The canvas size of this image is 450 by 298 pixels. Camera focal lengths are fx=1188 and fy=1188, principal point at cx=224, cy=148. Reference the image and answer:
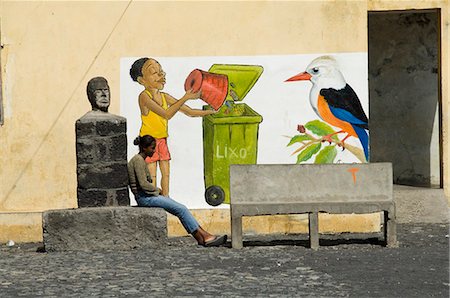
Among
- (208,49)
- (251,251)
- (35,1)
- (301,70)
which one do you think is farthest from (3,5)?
(251,251)

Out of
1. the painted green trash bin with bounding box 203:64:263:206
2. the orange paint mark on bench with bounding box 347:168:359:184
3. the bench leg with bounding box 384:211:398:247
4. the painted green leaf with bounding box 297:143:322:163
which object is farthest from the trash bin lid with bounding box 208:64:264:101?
the bench leg with bounding box 384:211:398:247

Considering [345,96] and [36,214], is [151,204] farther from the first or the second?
[345,96]

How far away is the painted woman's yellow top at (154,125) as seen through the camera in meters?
15.4

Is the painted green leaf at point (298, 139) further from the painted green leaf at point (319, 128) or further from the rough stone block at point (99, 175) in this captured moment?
the rough stone block at point (99, 175)

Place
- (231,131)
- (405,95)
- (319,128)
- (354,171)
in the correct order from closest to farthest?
(354,171) < (231,131) < (319,128) < (405,95)

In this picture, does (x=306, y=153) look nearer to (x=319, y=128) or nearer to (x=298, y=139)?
(x=298, y=139)

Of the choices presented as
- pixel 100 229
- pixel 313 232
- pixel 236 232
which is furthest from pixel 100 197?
pixel 313 232

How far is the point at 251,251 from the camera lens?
13.1 m

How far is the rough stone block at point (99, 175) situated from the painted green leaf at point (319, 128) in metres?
3.08

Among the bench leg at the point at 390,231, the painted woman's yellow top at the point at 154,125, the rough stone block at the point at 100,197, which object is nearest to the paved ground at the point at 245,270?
the bench leg at the point at 390,231

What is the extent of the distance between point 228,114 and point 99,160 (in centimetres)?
253

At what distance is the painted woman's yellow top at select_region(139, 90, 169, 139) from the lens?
1543 centimetres

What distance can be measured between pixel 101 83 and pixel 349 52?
3.50m

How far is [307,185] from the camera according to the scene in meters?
13.6
